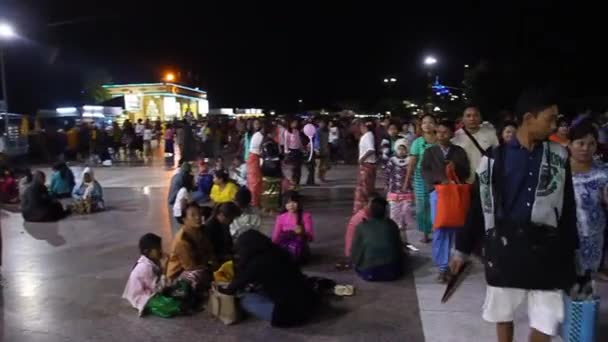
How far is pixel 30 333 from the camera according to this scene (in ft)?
15.1

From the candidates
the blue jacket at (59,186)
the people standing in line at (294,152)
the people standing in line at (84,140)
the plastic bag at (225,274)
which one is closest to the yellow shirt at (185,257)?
the plastic bag at (225,274)

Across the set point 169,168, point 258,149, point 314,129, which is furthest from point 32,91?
point 258,149

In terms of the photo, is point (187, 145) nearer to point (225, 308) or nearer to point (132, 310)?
point (132, 310)

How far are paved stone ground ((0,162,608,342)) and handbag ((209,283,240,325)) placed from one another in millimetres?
67

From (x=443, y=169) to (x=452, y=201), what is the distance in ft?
1.33

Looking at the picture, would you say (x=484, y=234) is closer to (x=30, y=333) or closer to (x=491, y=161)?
(x=491, y=161)

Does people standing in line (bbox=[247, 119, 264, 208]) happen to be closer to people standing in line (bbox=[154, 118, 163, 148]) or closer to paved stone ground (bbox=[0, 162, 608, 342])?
paved stone ground (bbox=[0, 162, 608, 342])

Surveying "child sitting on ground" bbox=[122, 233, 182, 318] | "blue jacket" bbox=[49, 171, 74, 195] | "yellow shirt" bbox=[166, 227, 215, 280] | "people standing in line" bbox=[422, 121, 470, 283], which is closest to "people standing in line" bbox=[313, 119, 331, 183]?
"blue jacket" bbox=[49, 171, 74, 195]

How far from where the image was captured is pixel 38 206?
920cm

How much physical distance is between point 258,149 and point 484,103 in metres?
21.9

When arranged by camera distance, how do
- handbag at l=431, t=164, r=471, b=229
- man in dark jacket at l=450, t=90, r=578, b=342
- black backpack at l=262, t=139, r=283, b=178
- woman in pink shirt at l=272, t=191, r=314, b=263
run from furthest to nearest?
black backpack at l=262, t=139, r=283, b=178, woman in pink shirt at l=272, t=191, r=314, b=263, handbag at l=431, t=164, r=471, b=229, man in dark jacket at l=450, t=90, r=578, b=342

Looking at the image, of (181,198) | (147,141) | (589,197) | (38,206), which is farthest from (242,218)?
(147,141)

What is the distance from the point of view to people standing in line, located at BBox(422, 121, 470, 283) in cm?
537

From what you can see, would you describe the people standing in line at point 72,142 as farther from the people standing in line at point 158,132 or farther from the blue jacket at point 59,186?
the blue jacket at point 59,186
